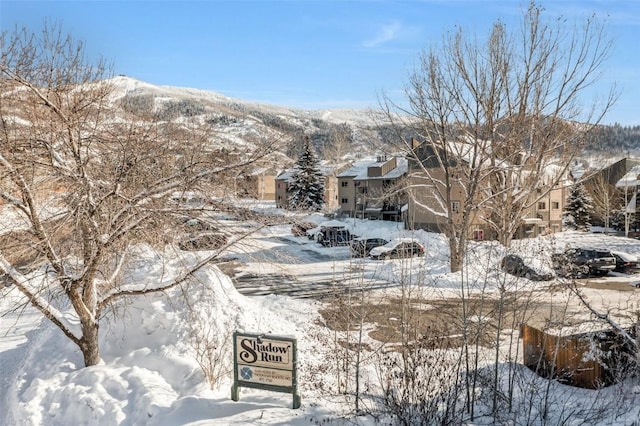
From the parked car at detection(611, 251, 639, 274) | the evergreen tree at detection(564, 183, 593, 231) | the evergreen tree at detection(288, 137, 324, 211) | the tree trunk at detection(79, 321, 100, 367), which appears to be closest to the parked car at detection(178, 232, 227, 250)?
the tree trunk at detection(79, 321, 100, 367)

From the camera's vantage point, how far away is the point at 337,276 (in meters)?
23.1

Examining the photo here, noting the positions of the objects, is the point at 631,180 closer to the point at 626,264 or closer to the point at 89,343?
the point at 626,264

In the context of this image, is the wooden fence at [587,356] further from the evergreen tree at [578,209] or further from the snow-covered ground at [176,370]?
the evergreen tree at [578,209]

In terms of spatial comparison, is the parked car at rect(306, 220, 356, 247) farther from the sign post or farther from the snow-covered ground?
the sign post

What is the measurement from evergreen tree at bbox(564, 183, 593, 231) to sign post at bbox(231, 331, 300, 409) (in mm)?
47004

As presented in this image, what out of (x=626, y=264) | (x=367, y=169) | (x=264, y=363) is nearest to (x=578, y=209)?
(x=367, y=169)

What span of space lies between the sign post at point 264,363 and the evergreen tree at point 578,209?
47004mm

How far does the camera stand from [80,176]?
852 cm

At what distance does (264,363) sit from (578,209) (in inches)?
1881

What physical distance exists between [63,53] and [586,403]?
1217 cm

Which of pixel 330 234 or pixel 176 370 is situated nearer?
pixel 176 370

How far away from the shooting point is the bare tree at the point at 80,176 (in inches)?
334

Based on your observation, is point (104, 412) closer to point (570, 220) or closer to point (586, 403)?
point (586, 403)

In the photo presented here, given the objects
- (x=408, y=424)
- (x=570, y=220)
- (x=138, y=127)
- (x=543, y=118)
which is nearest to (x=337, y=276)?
(x=543, y=118)
